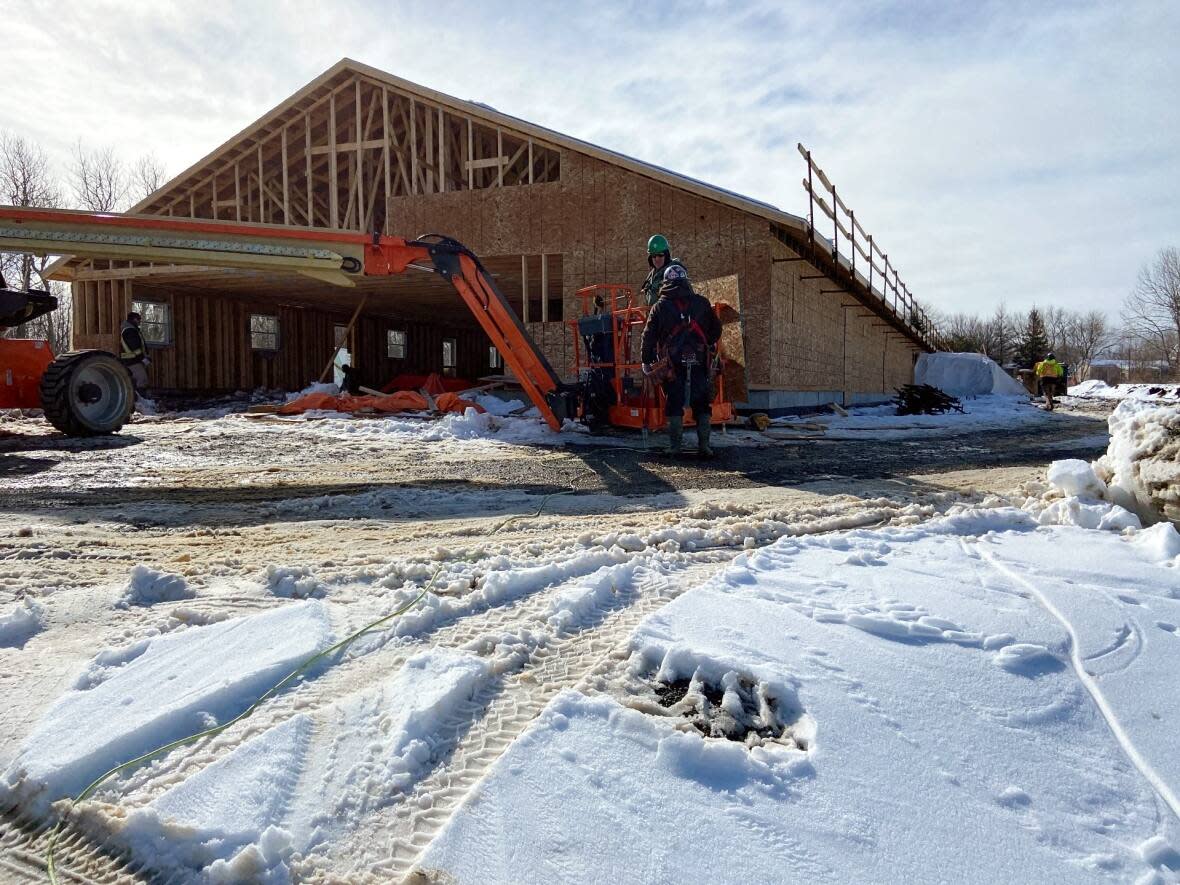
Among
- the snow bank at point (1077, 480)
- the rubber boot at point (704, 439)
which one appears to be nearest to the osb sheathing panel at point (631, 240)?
the rubber boot at point (704, 439)

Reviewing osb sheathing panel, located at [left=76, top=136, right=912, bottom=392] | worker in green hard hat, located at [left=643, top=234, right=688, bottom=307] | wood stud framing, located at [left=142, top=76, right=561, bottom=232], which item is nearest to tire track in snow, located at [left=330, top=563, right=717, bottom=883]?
worker in green hard hat, located at [left=643, top=234, right=688, bottom=307]

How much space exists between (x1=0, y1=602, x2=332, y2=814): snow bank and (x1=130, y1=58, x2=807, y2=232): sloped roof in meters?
11.5

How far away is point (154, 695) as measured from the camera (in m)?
1.94

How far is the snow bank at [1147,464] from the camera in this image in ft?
11.7

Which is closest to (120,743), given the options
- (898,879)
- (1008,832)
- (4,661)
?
(4,661)

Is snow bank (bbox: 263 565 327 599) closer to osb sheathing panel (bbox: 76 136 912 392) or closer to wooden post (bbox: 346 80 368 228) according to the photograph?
osb sheathing panel (bbox: 76 136 912 392)

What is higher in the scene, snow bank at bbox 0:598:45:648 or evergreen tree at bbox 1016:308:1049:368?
evergreen tree at bbox 1016:308:1049:368

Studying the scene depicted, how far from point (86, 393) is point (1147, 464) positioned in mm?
10449

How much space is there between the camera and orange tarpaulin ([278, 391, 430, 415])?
40.9ft

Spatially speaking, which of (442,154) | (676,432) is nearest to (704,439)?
(676,432)

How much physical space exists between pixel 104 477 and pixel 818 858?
6684 mm

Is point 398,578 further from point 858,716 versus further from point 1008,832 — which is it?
point 1008,832

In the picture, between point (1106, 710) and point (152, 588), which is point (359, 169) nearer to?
point (152, 588)

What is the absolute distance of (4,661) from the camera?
220 centimetres
